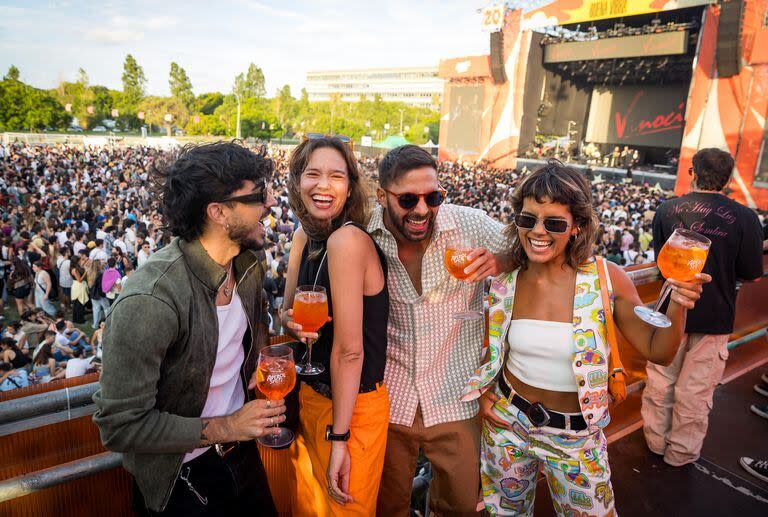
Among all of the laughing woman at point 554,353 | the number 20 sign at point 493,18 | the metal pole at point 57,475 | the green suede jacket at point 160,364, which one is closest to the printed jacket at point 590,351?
the laughing woman at point 554,353

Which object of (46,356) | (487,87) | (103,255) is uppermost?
(487,87)

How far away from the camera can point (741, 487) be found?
2924mm

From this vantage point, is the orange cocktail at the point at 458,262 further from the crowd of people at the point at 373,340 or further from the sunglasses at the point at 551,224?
the sunglasses at the point at 551,224

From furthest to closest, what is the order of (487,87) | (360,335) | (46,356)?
(487,87) → (46,356) → (360,335)

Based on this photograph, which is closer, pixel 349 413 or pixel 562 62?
pixel 349 413

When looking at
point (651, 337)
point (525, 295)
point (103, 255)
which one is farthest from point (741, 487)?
point (103, 255)

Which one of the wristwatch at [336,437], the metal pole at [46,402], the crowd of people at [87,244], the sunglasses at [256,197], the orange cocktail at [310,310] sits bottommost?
the crowd of people at [87,244]

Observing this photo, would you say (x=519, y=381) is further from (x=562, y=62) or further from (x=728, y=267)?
(x=562, y=62)

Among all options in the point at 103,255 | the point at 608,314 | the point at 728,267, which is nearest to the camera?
the point at 608,314

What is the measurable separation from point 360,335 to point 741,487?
9.41 ft

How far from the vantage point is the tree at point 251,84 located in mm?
72562

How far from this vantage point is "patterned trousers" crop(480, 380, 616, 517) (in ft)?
6.08

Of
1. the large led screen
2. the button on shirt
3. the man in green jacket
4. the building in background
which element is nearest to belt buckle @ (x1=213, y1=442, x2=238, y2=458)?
the man in green jacket

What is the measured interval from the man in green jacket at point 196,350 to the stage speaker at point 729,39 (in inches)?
1100
